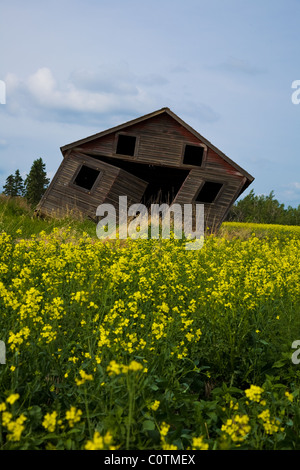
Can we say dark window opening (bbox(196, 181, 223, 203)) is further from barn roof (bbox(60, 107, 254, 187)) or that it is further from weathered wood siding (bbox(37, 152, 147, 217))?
weathered wood siding (bbox(37, 152, 147, 217))

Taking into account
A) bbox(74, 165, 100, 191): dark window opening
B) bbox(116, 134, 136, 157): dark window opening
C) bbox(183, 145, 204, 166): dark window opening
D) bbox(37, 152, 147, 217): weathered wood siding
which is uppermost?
bbox(116, 134, 136, 157): dark window opening

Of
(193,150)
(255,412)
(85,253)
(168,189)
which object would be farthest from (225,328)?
(168,189)

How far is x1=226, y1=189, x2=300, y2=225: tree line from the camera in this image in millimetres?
69688

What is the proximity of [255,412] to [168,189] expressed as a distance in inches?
951

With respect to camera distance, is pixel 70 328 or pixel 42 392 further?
pixel 70 328

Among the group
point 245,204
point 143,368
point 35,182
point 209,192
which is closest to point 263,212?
point 245,204

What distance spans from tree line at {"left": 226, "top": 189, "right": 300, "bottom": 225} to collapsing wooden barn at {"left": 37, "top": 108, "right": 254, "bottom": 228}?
4769 centimetres

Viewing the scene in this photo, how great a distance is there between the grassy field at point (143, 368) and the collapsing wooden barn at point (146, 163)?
46.8ft

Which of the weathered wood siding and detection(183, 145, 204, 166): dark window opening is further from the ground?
detection(183, 145, 204, 166): dark window opening

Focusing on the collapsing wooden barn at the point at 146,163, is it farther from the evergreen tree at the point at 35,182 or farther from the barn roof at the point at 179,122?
the evergreen tree at the point at 35,182

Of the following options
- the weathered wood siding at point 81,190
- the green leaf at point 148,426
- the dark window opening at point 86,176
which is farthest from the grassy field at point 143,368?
the dark window opening at point 86,176

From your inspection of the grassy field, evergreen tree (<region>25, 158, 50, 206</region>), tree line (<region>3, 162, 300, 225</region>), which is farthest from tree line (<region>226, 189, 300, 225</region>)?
the grassy field
